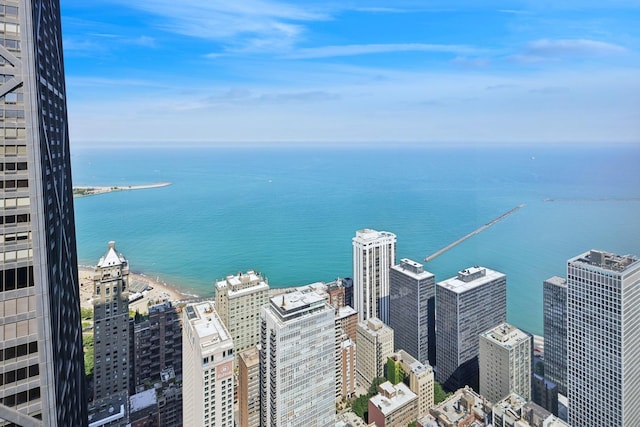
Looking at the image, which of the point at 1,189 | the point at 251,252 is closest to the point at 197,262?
the point at 251,252

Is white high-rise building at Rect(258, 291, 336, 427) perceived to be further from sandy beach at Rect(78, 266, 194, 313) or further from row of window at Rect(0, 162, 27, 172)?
sandy beach at Rect(78, 266, 194, 313)

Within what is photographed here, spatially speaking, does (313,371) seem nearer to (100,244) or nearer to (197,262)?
(197,262)

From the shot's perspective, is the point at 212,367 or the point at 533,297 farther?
the point at 533,297

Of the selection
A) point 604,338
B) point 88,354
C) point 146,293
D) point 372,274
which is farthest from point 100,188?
point 604,338

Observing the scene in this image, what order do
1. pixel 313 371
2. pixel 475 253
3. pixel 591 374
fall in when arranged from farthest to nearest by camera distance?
pixel 475 253 → pixel 591 374 → pixel 313 371

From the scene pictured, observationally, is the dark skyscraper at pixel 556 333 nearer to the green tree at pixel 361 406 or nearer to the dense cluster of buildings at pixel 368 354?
the dense cluster of buildings at pixel 368 354

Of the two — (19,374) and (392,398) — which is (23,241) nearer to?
(19,374)
